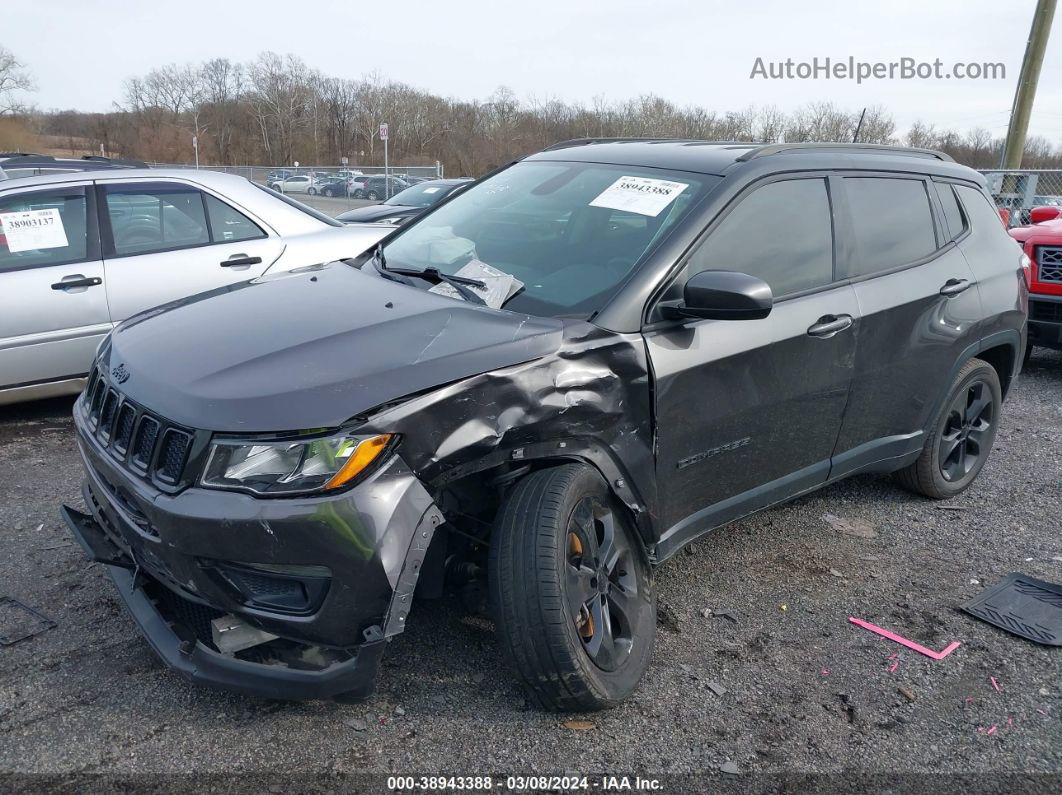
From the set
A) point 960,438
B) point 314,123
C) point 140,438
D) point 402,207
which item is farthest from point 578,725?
point 314,123

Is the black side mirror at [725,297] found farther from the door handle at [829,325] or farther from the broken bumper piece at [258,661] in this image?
the broken bumper piece at [258,661]

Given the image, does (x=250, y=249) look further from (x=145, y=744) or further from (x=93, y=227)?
(x=145, y=744)

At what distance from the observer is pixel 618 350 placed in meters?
2.74

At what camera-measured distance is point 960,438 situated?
4.50 metres

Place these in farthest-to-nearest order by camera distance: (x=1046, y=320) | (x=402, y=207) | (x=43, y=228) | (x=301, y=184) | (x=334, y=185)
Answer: (x=301, y=184), (x=334, y=185), (x=402, y=207), (x=1046, y=320), (x=43, y=228)

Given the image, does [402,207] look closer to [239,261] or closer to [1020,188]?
[239,261]

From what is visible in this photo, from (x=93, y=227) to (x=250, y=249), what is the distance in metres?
0.92

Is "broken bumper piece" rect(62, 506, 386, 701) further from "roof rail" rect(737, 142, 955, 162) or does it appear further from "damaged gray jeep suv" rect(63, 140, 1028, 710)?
"roof rail" rect(737, 142, 955, 162)

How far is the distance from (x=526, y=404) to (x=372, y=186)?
27.6 meters

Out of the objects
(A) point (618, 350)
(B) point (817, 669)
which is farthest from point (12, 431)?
(B) point (817, 669)

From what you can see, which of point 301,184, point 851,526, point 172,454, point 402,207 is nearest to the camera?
point 172,454

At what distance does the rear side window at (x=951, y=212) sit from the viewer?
13.7 ft

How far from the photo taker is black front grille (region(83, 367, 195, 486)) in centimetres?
232

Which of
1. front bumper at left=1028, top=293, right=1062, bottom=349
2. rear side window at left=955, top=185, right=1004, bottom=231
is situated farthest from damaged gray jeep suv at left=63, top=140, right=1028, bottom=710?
front bumper at left=1028, top=293, right=1062, bottom=349
